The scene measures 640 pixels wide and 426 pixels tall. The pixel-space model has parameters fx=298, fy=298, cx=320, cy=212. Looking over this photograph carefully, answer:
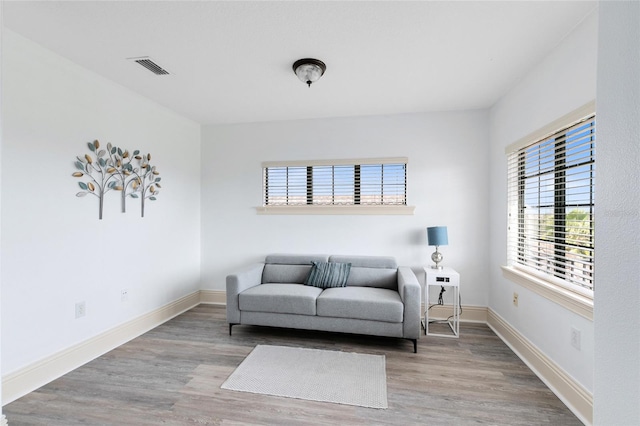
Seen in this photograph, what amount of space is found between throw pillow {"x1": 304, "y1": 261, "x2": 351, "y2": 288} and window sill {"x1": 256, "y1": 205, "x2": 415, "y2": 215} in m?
0.70

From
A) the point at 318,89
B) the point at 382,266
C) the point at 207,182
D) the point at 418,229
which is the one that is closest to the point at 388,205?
the point at 418,229

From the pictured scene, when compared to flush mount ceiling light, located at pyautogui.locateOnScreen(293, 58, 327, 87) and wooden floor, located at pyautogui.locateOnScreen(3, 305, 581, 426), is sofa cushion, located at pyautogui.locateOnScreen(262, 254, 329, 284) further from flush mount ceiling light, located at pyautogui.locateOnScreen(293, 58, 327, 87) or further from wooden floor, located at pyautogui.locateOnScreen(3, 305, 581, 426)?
flush mount ceiling light, located at pyautogui.locateOnScreen(293, 58, 327, 87)

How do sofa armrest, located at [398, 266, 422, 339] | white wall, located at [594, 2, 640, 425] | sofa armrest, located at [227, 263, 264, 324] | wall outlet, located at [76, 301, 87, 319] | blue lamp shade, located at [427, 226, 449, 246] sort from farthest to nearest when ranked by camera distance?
blue lamp shade, located at [427, 226, 449, 246] → sofa armrest, located at [227, 263, 264, 324] → sofa armrest, located at [398, 266, 422, 339] → wall outlet, located at [76, 301, 87, 319] → white wall, located at [594, 2, 640, 425]

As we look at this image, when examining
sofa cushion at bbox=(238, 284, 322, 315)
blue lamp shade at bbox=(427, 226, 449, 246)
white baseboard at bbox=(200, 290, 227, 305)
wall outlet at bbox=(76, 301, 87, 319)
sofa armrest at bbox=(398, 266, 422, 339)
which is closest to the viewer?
wall outlet at bbox=(76, 301, 87, 319)

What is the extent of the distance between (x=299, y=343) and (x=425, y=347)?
1242 millimetres

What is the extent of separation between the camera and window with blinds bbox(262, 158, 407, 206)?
380 cm

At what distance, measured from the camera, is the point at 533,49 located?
2246 mm

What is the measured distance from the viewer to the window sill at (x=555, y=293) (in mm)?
1866

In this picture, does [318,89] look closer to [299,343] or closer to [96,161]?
[96,161]

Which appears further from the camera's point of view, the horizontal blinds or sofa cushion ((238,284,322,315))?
the horizontal blinds

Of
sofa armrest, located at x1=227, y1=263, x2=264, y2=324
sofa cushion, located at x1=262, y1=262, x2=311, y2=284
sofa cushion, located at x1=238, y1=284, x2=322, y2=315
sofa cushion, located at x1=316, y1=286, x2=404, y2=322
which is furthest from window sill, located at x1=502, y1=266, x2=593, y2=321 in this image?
sofa armrest, located at x1=227, y1=263, x2=264, y2=324

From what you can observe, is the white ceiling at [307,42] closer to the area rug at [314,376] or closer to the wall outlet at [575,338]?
the wall outlet at [575,338]

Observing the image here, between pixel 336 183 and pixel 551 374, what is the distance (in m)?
2.80

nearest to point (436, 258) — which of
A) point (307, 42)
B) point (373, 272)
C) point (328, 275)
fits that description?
point (373, 272)
